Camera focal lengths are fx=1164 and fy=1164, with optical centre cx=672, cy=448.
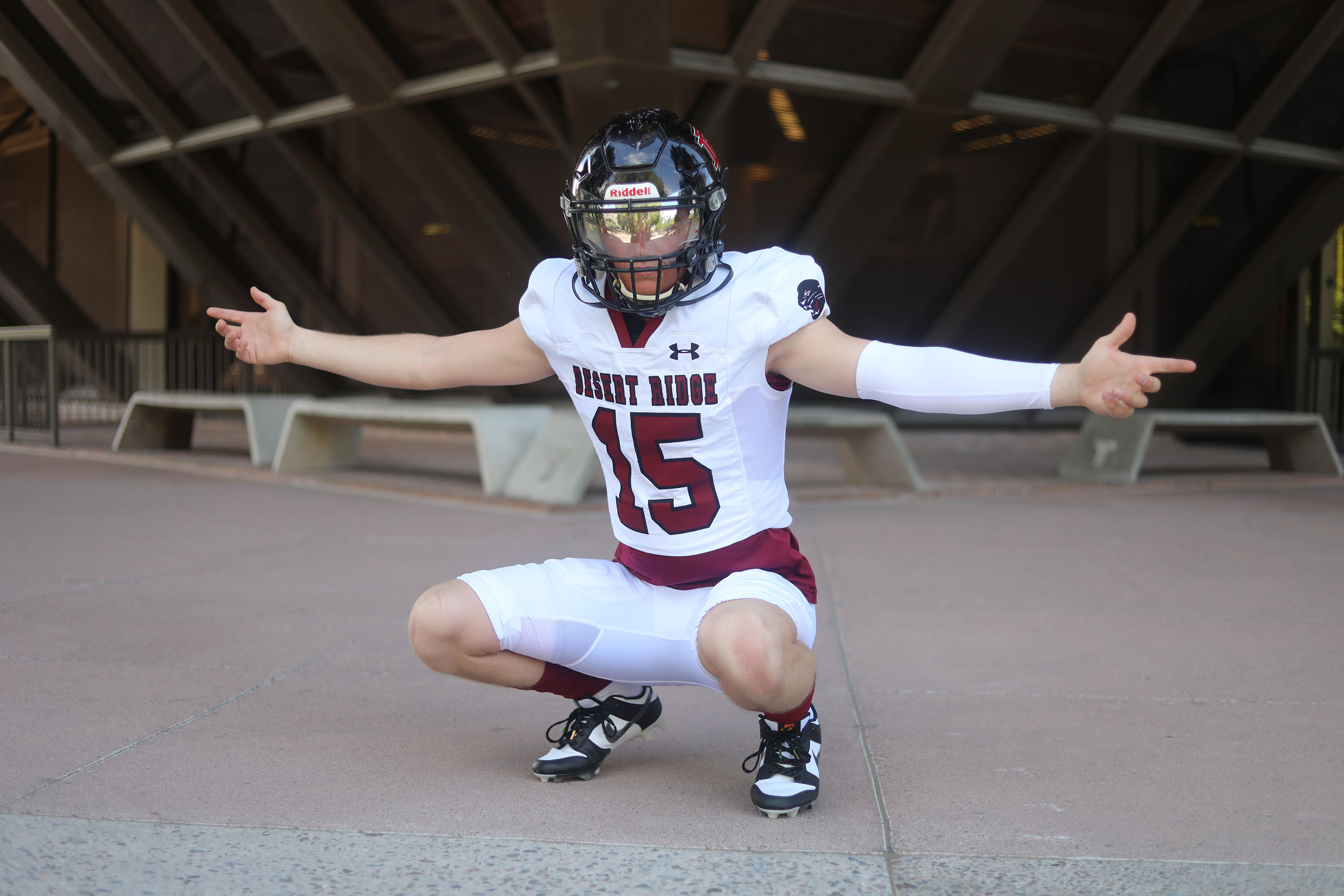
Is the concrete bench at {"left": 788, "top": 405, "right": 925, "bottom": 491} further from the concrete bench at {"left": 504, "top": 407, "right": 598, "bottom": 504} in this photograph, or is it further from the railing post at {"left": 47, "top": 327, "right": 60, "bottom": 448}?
the railing post at {"left": 47, "top": 327, "right": 60, "bottom": 448}

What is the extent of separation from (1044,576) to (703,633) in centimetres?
378

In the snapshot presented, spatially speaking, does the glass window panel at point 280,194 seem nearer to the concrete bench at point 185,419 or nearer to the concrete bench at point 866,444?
the concrete bench at point 185,419

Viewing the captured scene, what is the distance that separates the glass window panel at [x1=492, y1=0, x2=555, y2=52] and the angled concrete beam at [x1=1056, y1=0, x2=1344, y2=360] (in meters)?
6.88

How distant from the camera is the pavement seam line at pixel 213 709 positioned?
113 inches

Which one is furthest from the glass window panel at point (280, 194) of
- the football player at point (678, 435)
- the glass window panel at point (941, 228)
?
the football player at point (678, 435)

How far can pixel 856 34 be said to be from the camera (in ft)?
33.2

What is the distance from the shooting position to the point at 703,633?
9.01 feet

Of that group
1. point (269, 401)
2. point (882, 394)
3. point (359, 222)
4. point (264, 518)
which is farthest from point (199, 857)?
point (359, 222)

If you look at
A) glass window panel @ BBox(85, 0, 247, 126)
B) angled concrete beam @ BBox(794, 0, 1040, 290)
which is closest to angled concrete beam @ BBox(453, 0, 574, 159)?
angled concrete beam @ BBox(794, 0, 1040, 290)

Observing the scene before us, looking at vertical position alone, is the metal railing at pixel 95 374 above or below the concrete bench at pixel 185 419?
above

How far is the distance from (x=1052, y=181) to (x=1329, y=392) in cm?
439

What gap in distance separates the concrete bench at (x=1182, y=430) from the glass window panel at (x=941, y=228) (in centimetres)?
251

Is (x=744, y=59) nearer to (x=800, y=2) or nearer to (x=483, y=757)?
(x=800, y=2)

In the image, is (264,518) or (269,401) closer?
(264,518)
